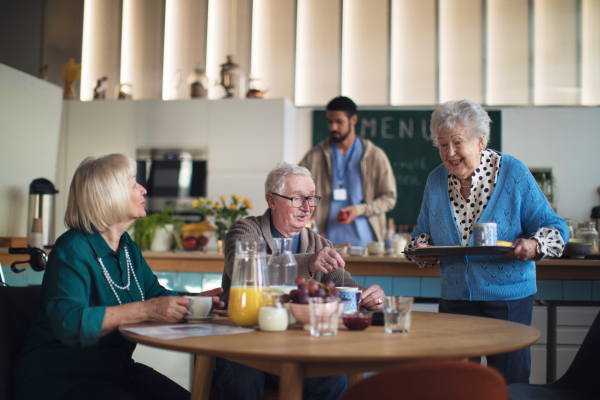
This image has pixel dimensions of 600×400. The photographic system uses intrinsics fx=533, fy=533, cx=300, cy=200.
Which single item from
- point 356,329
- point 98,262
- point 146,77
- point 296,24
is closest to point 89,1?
point 146,77

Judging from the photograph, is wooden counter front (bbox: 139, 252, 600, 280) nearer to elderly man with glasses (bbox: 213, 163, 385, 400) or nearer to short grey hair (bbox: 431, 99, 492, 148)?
elderly man with glasses (bbox: 213, 163, 385, 400)

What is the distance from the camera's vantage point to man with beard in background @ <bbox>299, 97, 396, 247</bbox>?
4.20 metres

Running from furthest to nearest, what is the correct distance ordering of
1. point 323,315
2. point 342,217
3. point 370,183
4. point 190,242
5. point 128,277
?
point 370,183, point 342,217, point 190,242, point 128,277, point 323,315

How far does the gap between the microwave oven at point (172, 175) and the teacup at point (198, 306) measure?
365 cm

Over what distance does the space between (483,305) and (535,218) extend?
340mm

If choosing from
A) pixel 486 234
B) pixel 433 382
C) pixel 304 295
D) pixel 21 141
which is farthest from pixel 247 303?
pixel 21 141

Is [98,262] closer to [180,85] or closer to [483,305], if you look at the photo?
[483,305]

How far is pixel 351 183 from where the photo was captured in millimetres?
4656

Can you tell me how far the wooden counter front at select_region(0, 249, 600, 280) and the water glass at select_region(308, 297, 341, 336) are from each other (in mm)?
1659

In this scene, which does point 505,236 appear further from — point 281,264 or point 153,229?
point 153,229

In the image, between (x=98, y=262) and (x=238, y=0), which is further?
(x=238, y=0)

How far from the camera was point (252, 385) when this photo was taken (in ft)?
5.00

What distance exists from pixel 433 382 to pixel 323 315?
379 mm

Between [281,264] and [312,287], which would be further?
[281,264]
